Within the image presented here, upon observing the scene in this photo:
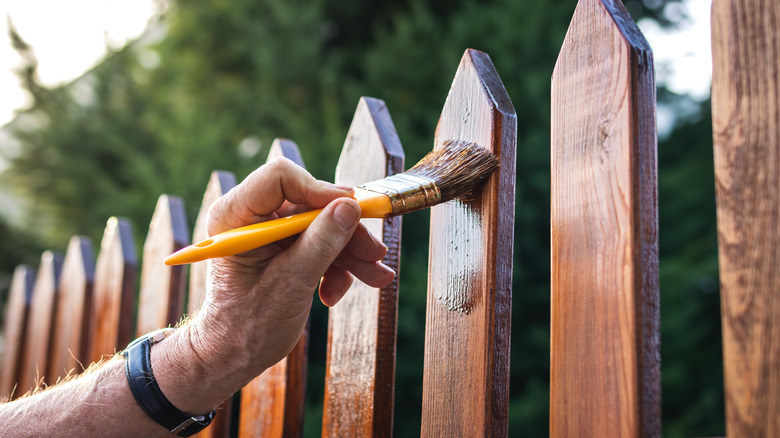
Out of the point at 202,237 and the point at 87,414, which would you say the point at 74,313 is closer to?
the point at 202,237

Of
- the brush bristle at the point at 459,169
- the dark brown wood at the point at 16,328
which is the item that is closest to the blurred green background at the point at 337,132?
the dark brown wood at the point at 16,328

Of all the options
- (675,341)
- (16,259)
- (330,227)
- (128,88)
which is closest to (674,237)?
(675,341)

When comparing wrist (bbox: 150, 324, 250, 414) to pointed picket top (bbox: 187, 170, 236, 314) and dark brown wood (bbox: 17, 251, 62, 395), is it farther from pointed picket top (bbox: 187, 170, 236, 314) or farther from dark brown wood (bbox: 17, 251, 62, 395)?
dark brown wood (bbox: 17, 251, 62, 395)

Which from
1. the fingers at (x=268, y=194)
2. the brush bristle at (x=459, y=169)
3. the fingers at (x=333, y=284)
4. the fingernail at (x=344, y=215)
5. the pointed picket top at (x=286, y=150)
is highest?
the pointed picket top at (x=286, y=150)

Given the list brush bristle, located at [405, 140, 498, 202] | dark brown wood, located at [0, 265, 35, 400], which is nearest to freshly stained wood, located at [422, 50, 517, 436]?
brush bristle, located at [405, 140, 498, 202]

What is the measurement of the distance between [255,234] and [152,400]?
1.56 feet

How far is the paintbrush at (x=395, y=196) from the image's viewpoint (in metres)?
0.88

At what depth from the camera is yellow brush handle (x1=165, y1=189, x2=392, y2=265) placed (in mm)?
868

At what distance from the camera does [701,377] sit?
392 centimetres

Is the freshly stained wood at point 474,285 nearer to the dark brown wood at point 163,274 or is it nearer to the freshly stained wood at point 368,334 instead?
the freshly stained wood at point 368,334

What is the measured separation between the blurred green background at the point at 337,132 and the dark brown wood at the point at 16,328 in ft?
2.54

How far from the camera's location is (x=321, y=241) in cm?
94

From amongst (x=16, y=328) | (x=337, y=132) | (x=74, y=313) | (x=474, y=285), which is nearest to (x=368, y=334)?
(x=474, y=285)

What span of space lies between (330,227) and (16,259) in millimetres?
5015
